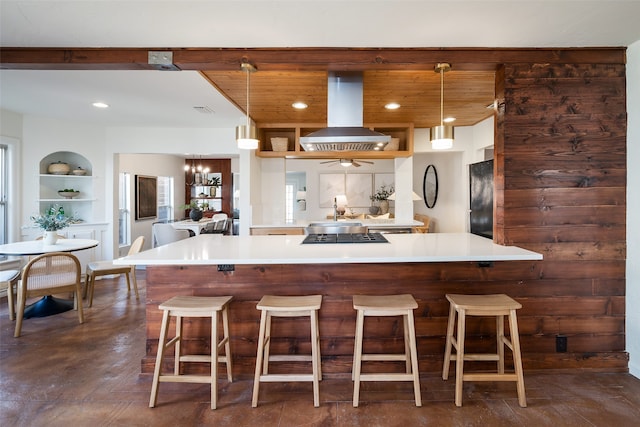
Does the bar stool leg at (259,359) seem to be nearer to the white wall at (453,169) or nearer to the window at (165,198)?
the white wall at (453,169)

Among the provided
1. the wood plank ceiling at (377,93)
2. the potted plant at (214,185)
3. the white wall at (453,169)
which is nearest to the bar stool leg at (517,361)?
the wood plank ceiling at (377,93)

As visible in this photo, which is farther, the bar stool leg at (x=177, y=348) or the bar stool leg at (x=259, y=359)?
the bar stool leg at (x=177, y=348)

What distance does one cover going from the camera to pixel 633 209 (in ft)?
8.18

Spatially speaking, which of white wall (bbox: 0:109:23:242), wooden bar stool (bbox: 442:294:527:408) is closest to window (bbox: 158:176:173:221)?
white wall (bbox: 0:109:23:242)

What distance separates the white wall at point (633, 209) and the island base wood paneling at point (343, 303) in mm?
171

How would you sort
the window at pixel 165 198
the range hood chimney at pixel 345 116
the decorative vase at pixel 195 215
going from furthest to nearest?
the window at pixel 165 198
the decorative vase at pixel 195 215
the range hood chimney at pixel 345 116

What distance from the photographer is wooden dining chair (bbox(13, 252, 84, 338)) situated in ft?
10.5

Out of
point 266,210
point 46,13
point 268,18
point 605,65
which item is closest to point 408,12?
point 268,18

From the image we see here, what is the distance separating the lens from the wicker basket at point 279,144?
493 centimetres

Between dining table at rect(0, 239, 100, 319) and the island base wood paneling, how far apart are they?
6.25ft

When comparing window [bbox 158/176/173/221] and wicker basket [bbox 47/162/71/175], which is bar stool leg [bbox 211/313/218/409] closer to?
wicker basket [bbox 47/162/71/175]

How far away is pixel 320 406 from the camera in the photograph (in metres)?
2.11

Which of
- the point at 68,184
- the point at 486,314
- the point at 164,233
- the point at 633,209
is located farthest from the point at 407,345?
the point at 68,184

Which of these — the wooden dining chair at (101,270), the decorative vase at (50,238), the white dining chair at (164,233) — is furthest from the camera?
the white dining chair at (164,233)
